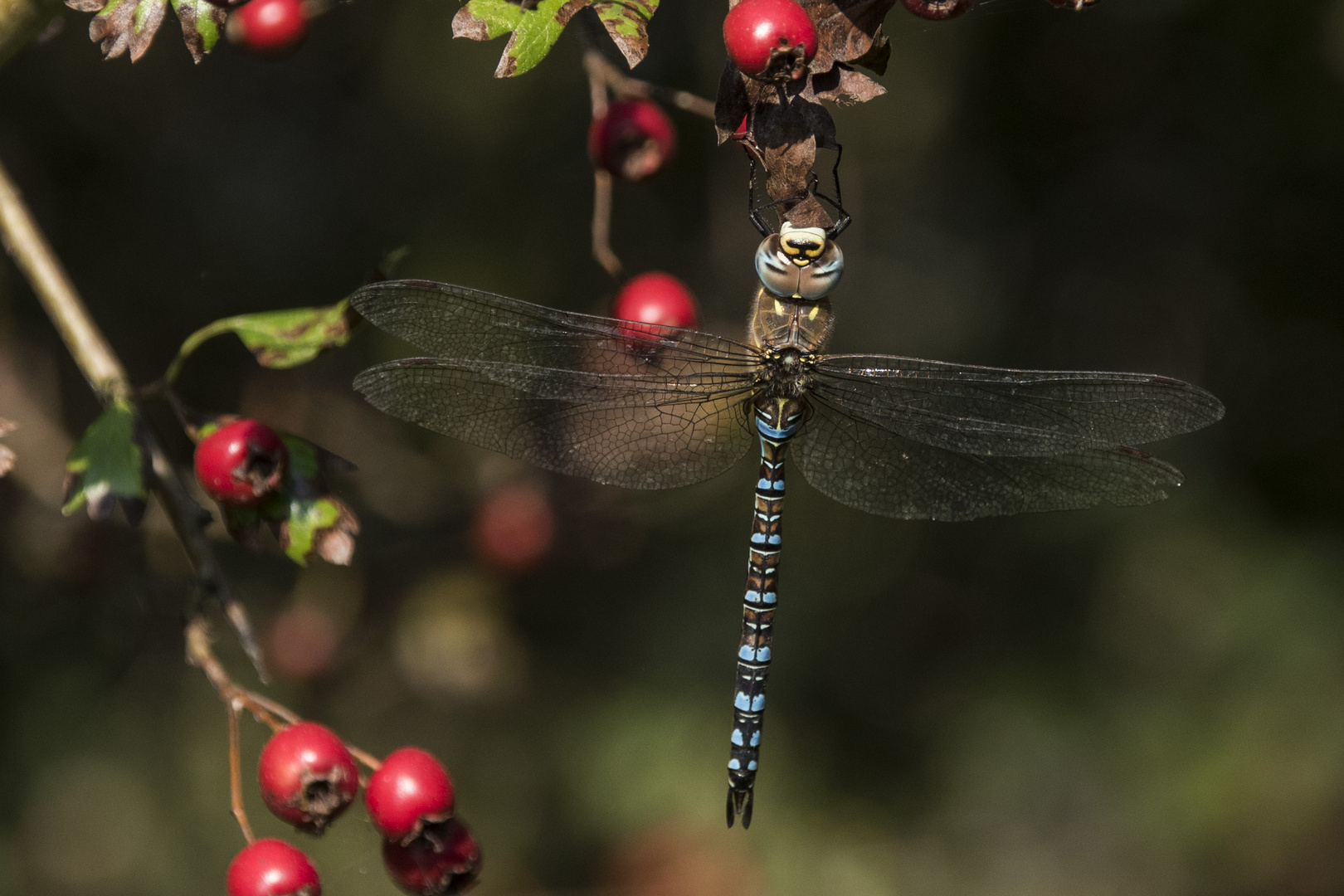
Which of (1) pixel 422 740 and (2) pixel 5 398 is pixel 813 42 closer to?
(2) pixel 5 398

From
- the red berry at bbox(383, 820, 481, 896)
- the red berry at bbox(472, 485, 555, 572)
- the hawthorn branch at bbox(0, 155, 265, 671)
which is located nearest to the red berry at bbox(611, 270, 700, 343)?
the hawthorn branch at bbox(0, 155, 265, 671)

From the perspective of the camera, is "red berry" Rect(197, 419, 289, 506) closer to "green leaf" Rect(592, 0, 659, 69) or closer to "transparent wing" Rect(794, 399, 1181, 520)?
"green leaf" Rect(592, 0, 659, 69)

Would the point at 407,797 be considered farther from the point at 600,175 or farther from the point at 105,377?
the point at 600,175

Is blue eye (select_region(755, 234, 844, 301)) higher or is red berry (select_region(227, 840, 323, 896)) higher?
blue eye (select_region(755, 234, 844, 301))

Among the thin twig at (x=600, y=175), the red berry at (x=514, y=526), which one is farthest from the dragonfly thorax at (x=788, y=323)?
the red berry at (x=514, y=526)

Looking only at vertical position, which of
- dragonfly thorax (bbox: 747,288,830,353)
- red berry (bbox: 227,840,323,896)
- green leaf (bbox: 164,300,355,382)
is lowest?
red berry (bbox: 227,840,323,896)
